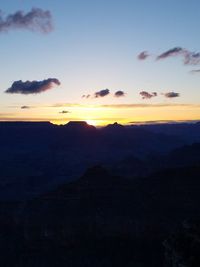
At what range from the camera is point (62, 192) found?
133250 millimetres

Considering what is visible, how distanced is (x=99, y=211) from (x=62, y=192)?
53.9 feet

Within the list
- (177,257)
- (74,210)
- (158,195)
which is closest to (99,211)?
(74,210)

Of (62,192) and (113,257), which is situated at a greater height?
(62,192)

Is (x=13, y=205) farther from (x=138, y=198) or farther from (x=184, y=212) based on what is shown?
(x=184, y=212)

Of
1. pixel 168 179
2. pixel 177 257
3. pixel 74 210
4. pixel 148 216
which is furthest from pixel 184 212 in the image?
pixel 177 257

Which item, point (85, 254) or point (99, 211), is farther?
point (99, 211)

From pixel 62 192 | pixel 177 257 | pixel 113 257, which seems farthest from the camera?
pixel 62 192

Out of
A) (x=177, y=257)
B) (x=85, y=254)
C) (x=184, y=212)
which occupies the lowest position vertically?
(x=85, y=254)

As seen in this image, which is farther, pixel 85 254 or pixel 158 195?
pixel 158 195

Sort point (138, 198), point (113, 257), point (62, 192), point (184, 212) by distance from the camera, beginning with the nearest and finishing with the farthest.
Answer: point (113, 257), point (184, 212), point (138, 198), point (62, 192)

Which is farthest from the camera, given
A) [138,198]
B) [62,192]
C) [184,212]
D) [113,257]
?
[62,192]

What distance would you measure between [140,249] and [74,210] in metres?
21.9

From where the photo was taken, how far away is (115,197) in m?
125

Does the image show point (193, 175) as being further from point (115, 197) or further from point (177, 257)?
point (177, 257)
